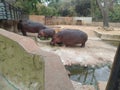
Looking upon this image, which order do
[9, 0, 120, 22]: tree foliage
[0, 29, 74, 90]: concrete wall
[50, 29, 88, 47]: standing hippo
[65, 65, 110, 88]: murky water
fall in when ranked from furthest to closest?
[9, 0, 120, 22]: tree foliage, [50, 29, 88, 47]: standing hippo, [65, 65, 110, 88]: murky water, [0, 29, 74, 90]: concrete wall

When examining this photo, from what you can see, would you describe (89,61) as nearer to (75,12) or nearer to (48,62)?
(48,62)

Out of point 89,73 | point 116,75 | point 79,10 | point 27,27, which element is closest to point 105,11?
point 27,27

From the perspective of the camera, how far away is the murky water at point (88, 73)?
19.9 feet

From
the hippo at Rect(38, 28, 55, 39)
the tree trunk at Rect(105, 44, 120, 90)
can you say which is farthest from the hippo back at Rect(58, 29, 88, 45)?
the tree trunk at Rect(105, 44, 120, 90)

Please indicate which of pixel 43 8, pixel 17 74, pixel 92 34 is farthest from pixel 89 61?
pixel 43 8

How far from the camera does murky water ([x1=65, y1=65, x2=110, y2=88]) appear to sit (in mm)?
6054

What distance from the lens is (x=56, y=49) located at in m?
9.46

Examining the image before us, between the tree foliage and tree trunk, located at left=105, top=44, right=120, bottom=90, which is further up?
tree trunk, located at left=105, top=44, right=120, bottom=90

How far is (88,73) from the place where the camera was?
668 centimetres

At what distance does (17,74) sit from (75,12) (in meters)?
25.3

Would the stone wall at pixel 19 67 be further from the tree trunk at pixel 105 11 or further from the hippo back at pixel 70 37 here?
the tree trunk at pixel 105 11

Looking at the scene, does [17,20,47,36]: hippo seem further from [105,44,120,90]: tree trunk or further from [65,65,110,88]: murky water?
[105,44,120,90]: tree trunk

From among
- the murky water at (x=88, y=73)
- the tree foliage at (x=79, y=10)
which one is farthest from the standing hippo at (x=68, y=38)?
the tree foliage at (x=79, y=10)

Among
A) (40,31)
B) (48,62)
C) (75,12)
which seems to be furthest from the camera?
(75,12)
